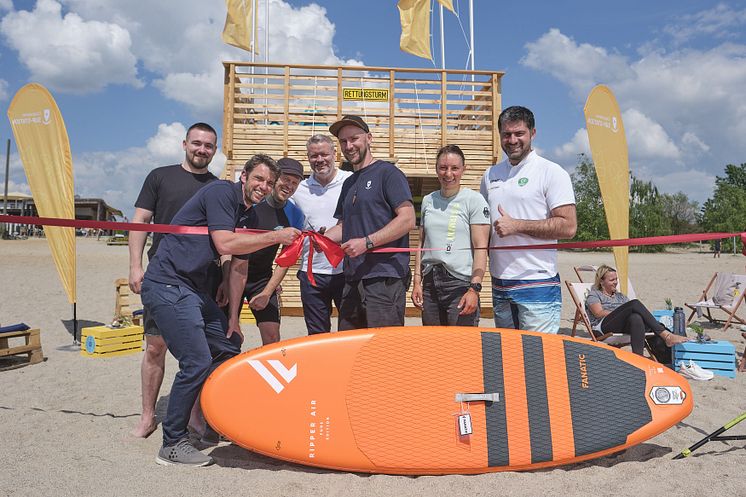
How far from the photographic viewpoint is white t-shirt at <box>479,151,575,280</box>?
2859 millimetres

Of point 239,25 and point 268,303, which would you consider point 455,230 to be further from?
point 239,25

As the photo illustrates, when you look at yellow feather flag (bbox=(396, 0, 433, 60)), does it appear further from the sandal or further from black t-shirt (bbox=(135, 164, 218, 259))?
black t-shirt (bbox=(135, 164, 218, 259))

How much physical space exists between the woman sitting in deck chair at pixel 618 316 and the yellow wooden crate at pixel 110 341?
5402 millimetres

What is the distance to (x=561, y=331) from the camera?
802 centimetres

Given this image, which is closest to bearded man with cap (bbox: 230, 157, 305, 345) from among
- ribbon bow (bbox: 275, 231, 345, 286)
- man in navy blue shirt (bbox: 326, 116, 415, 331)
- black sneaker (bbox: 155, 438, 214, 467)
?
ribbon bow (bbox: 275, 231, 345, 286)

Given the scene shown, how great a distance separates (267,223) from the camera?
11.4ft

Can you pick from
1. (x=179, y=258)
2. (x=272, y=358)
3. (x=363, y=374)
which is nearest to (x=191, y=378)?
(x=272, y=358)

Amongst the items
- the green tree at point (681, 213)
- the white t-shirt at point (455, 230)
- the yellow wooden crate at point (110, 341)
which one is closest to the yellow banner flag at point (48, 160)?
the yellow wooden crate at point (110, 341)

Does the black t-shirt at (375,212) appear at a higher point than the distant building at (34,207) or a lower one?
lower

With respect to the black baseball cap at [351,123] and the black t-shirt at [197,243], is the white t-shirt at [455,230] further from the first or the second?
the black t-shirt at [197,243]

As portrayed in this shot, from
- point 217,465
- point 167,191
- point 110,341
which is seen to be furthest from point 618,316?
point 110,341

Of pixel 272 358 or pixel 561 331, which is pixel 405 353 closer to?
pixel 272 358

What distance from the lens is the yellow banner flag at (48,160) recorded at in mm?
6520

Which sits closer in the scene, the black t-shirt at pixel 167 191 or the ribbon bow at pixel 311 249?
the ribbon bow at pixel 311 249
